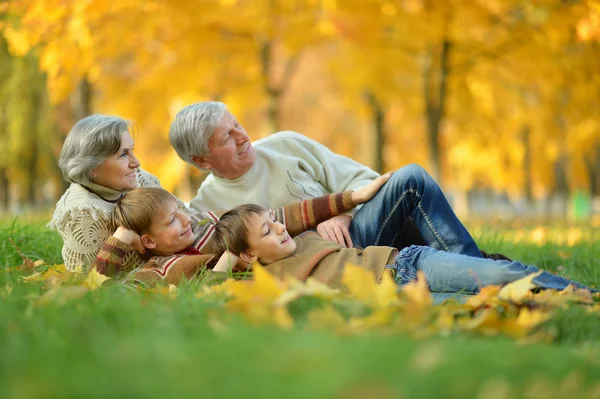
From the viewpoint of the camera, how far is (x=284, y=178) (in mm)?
3955

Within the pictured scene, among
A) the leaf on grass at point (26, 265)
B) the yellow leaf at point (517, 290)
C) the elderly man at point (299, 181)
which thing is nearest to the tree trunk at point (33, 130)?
the leaf on grass at point (26, 265)

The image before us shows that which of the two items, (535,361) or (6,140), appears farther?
(6,140)

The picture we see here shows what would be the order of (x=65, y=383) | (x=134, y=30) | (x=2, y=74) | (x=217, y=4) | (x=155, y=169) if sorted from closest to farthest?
(x=65, y=383)
(x=134, y=30)
(x=217, y=4)
(x=155, y=169)
(x=2, y=74)

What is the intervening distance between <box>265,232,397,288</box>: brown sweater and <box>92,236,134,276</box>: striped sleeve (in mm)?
651

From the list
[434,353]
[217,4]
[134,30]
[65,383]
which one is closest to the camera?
[65,383]

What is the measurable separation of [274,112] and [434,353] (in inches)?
376

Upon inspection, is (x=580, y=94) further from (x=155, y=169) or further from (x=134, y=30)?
(x=155, y=169)

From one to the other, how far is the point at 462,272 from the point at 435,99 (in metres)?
7.19

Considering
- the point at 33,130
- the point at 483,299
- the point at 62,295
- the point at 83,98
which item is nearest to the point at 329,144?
the point at 33,130

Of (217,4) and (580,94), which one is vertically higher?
(217,4)

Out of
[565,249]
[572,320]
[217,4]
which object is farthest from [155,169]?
[572,320]

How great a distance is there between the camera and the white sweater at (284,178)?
3.92 metres

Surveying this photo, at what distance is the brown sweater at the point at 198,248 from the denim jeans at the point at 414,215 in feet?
A: 0.52

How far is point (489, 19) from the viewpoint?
28.7 ft
